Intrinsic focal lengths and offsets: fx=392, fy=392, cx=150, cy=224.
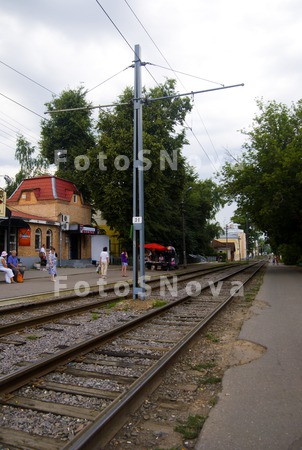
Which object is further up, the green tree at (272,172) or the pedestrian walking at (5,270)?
the green tree at (272,172)

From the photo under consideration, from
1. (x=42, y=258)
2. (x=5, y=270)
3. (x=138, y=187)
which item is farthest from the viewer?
(x=42, y=258)

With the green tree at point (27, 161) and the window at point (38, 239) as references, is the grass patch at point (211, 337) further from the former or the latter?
the green tree at point (27, 161)

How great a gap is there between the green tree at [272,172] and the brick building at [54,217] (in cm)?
1333

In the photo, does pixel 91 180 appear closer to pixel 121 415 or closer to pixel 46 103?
pixel 46 103

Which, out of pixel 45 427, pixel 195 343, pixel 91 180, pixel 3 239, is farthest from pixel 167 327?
pixel 91 180

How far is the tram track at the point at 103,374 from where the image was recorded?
3.40 metres

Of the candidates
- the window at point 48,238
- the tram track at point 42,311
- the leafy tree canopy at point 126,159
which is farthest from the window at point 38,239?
the tram track at point 42,311

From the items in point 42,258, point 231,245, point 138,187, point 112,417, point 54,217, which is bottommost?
point 112,417

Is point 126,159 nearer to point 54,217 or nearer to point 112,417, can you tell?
point 54,217

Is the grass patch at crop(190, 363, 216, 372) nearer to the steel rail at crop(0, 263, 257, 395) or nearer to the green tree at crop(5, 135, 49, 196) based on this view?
the steel rail at crop(0, 263, 257, 395)

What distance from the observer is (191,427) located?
369 cm

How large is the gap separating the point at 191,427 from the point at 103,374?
5.70ft

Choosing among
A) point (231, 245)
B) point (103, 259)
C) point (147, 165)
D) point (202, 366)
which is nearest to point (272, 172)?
point (147, 165)

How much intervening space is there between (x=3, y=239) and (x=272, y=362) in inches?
925
